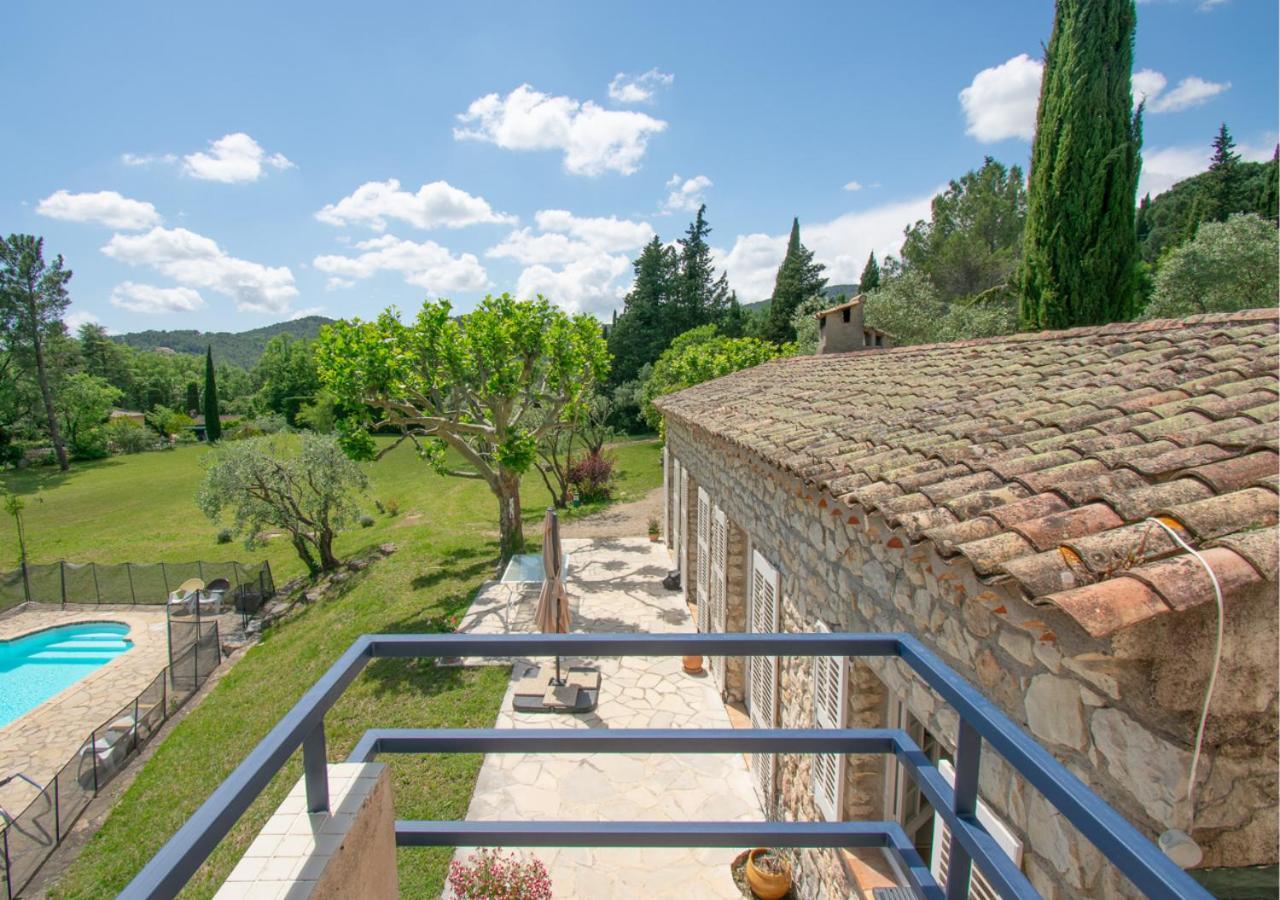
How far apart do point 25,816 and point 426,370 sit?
9265mm

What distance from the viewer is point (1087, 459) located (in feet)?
9.05

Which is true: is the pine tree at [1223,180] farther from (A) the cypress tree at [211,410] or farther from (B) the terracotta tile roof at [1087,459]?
(A) the cypress tree at [211,410]

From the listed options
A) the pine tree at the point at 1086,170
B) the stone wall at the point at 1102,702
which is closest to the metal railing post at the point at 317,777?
the stone wall at the point at 1102,702

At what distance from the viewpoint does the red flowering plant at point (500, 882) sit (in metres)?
5.24

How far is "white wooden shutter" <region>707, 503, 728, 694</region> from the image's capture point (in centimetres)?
840

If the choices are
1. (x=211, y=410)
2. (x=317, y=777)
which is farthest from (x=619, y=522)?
(x=211, y=410)

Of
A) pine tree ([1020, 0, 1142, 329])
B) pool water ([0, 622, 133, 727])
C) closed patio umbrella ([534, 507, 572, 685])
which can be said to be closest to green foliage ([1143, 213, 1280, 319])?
pine tree ([1020, 0, 1142, 329])

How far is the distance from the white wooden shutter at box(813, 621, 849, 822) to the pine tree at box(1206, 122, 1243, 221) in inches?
1464

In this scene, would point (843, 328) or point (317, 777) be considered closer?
point (317, 777)

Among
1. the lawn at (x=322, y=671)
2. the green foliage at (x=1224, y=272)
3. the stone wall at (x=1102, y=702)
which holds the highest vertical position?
the green foliage at (x=1224, y=272)

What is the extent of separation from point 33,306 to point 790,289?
51.2 meters

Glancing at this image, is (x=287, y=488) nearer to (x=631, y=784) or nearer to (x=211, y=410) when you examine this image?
(x=631, y=784)

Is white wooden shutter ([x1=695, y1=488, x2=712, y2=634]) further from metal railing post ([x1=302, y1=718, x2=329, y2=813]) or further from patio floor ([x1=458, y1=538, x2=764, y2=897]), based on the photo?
metal railing post ([x1=302, y1=718, x2=329, y2=813])

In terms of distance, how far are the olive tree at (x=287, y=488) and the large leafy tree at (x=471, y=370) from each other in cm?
459
